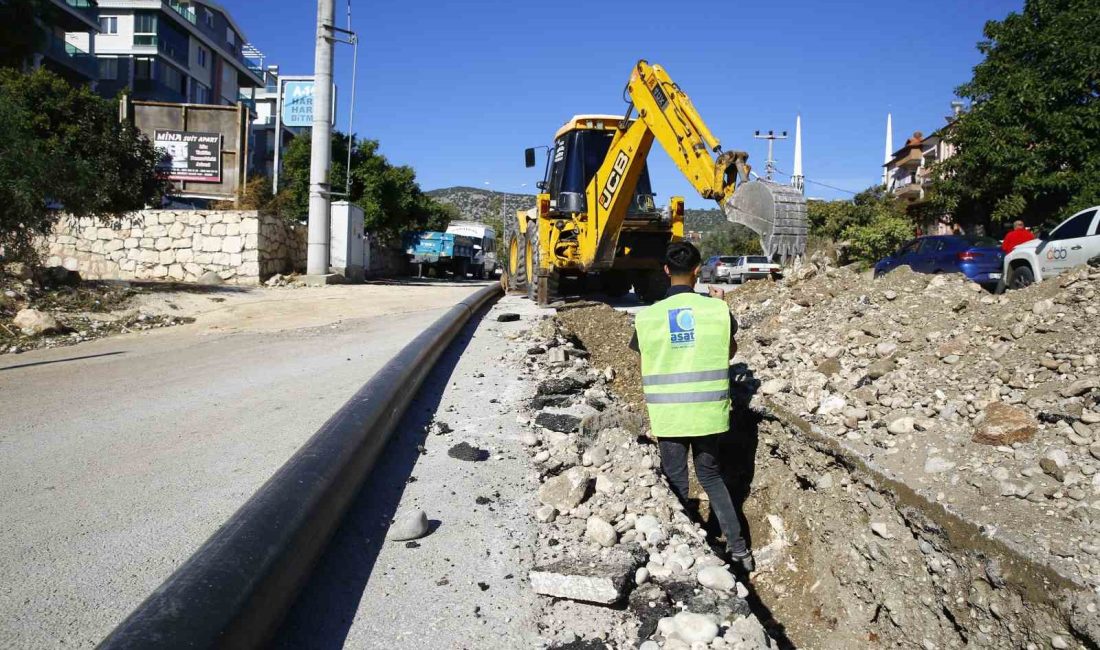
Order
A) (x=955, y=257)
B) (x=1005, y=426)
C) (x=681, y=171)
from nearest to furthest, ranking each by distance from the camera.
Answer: (x=1005, y=426), (x=681, y=171), (x=955, y=257)

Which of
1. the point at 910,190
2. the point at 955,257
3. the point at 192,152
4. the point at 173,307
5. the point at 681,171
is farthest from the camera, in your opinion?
the point at 910,190

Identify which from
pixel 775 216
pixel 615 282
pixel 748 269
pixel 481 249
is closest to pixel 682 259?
pixel 775 216

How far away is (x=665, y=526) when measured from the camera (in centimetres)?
323

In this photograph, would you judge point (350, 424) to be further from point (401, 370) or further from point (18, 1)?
point (18, 1)

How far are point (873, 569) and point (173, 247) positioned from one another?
1730 centimetres

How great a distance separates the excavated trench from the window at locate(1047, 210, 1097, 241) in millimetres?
7879

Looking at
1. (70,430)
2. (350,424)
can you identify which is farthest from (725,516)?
(70,430)

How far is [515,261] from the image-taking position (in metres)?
16.3

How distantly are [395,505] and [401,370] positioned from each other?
159cm

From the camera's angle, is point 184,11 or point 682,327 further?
point 184,11

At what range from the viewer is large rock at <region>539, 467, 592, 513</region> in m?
3.45

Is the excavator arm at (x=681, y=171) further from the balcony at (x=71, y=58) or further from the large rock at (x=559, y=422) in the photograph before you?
the balcony at (x=71, y=58)

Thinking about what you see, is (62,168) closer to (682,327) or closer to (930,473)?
(682,327)

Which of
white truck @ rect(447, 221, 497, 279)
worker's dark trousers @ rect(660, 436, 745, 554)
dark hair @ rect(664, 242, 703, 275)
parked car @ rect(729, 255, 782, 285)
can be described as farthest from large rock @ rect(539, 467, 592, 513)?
white truck @ rect(447, 221, 497, 279)
